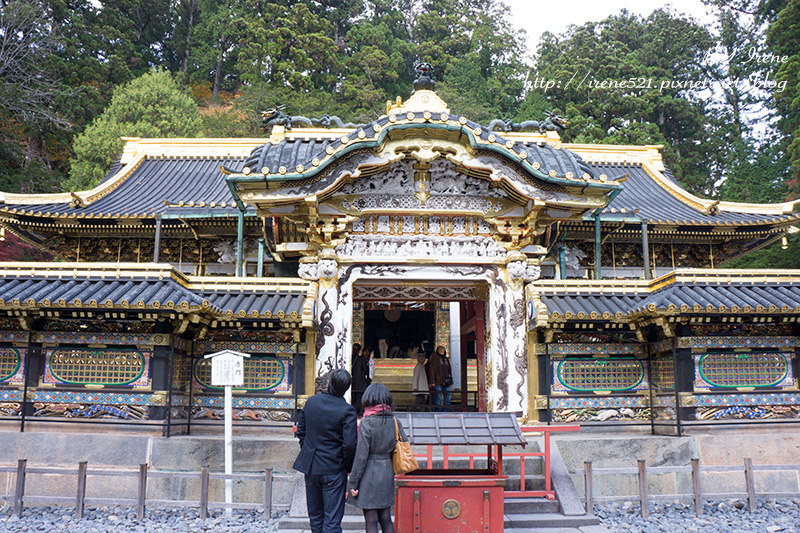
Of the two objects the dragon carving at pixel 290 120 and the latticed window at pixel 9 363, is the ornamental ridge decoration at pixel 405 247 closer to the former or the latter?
the dragon carving at pixel 290 120

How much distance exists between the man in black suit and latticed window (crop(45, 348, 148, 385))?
4.74 meters

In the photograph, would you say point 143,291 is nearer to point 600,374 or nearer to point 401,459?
point 401,459

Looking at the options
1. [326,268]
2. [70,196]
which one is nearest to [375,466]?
[326,268]

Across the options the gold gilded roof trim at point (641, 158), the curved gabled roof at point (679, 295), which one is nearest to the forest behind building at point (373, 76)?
the gold gilded roof trim at point (641, 158)

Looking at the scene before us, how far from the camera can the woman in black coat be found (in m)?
5.79

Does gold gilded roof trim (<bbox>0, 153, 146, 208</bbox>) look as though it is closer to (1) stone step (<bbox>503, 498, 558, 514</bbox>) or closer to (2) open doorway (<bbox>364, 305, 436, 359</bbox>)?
(2) open doorway (<bbox>364, 305, 436, 359</bbox>)

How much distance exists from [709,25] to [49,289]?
43.2m

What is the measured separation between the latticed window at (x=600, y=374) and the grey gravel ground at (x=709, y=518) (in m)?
2.28

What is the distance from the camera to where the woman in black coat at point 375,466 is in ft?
19.0

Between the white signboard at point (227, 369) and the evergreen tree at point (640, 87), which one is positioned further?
the evergreen tree at point (640, 87)

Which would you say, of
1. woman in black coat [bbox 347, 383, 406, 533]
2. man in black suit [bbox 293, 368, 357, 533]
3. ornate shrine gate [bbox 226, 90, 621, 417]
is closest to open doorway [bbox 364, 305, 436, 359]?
ornate shrine gate [bbox 226, 90, 621, 417]

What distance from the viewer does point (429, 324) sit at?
82.5ft

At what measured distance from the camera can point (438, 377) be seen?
15164mm

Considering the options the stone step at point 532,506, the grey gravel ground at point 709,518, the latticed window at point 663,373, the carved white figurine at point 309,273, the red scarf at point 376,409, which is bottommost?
the grey gravel ground at point 709,518
